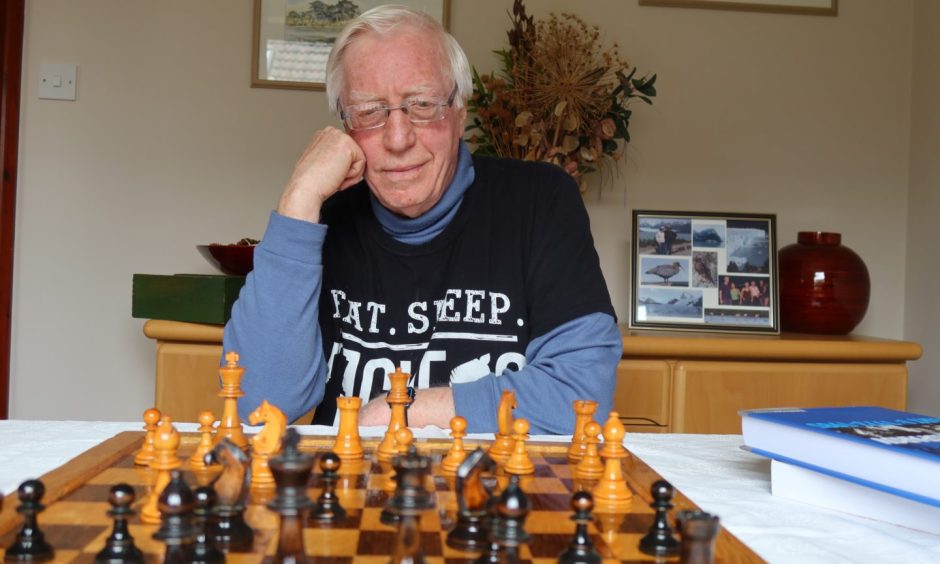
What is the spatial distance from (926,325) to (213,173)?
2339mm

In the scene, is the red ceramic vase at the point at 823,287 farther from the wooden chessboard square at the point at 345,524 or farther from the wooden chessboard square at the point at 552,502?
the wooden chessboard square at the point at 345,524

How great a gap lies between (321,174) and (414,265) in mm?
237

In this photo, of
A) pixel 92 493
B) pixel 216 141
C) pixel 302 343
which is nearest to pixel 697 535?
pixel 92 493

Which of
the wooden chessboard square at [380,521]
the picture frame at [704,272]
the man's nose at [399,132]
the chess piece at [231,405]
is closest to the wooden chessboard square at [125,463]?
the chess piece at [231,405]

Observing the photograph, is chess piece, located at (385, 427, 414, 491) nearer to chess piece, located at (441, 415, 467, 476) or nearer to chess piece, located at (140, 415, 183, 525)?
chess piece, located at (441, 415, 467, 476)

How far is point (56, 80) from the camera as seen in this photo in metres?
2.86

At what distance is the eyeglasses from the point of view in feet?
5.17

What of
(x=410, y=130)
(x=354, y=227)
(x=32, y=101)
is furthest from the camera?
(x=32, y=101)

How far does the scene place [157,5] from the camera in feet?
9.49

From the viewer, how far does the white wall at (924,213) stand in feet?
9.46

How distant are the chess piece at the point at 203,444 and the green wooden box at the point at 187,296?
→ 1438mm

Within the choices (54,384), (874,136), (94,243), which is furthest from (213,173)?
(874,136)

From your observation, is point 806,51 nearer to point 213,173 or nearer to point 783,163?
point 783,163

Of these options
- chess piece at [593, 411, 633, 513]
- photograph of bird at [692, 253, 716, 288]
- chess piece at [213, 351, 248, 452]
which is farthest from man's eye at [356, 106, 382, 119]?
photograph of bird at [692, 253, 716, 288]
